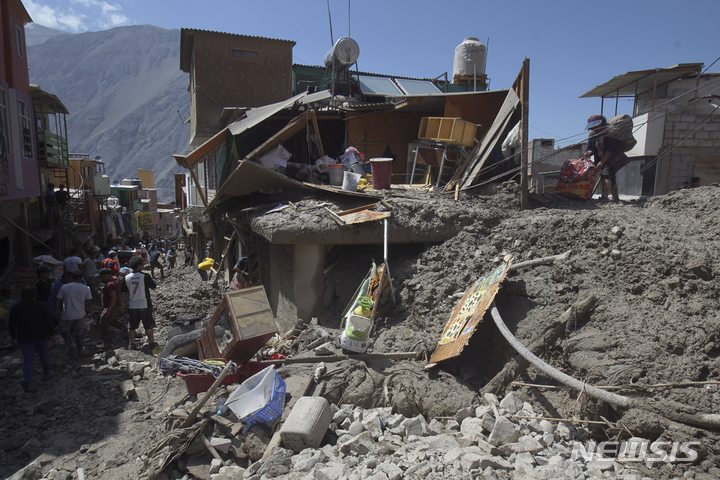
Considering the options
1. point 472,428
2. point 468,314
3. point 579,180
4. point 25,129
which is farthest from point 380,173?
point 25,129

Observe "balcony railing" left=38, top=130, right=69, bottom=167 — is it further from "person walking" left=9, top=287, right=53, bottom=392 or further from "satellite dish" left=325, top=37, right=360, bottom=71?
"person walking" left=9, top=287, right=53, bottom=392

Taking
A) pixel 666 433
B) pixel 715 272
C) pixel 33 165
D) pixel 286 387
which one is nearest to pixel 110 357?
pixel 286 387

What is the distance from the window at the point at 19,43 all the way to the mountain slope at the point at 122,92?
82207mm

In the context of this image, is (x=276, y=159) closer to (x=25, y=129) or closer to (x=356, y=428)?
(x=356, y=428)

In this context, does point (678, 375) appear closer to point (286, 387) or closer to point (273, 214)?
point (286, 387)

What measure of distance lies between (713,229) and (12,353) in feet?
34.4

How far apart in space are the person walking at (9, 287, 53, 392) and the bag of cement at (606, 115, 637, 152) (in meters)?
9.18

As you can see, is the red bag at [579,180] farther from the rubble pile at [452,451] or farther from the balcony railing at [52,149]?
the balcony railing at [52,149]

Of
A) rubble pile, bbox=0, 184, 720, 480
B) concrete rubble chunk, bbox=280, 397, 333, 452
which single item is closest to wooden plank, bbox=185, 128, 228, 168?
rubble pile, bbox=0, 184, 720, 480

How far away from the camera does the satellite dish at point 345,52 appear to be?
13.0 metres

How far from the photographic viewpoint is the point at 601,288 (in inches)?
211

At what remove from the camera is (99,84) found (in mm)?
152000

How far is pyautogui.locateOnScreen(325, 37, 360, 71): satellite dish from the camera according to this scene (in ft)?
42.6

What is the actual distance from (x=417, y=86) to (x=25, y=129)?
475 inches
